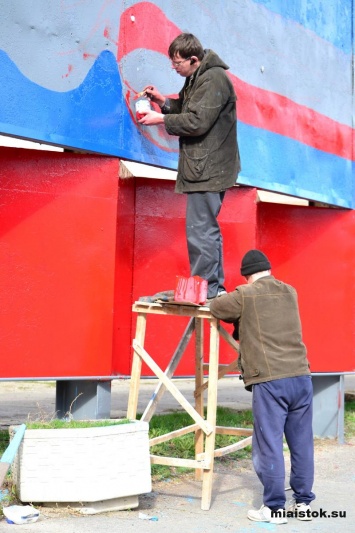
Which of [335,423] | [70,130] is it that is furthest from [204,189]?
[335,423]

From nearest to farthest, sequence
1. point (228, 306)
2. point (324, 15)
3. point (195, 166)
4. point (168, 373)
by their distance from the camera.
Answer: point (228, 306) → point (195, 166) → point (168, 373) → point (324, 15)

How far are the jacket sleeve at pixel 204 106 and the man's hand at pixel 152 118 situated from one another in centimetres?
46

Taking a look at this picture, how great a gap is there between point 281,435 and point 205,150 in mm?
2230

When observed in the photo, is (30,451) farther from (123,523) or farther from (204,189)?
(204,189)

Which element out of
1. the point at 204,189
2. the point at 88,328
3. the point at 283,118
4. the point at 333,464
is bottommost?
the point at 333,464

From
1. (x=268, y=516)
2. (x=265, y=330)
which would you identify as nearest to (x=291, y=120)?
(x=265, y=330)

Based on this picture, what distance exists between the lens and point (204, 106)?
6.60m

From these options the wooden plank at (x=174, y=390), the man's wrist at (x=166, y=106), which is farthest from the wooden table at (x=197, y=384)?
the man's wrist at (x=166, y=106)

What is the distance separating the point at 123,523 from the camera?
5.85 meters

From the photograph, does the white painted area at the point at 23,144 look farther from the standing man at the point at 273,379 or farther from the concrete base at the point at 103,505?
the concrete base at the point at 103,505

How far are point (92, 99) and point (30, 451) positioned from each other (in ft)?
9.68

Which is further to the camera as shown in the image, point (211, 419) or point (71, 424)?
point (211, 419)

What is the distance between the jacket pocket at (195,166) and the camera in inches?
263

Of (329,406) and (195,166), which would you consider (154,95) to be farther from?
(329,406)
